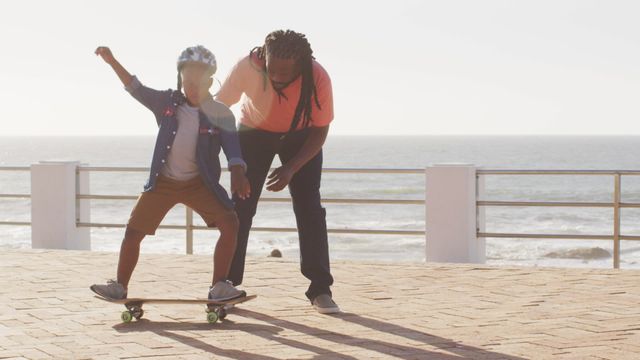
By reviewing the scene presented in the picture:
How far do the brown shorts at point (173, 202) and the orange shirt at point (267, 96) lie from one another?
0.63 meters

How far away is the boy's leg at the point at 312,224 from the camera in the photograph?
278 inches

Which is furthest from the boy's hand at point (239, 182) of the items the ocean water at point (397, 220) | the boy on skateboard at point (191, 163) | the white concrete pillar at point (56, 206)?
the white concrete pillar at point (56, 206)

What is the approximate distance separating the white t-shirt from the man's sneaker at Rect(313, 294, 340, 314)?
1.19 metres

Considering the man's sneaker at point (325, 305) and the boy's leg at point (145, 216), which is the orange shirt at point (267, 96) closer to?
the boy's leg at point (145, 216)

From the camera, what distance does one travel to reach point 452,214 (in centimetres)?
1093

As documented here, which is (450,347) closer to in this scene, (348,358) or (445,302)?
(348,358)

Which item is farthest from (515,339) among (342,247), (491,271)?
(342,247)

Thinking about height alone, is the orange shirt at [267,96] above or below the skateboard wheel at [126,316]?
above

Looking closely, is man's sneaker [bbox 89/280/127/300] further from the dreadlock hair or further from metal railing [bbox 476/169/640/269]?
metal railing [bbox 476/169/640/269]

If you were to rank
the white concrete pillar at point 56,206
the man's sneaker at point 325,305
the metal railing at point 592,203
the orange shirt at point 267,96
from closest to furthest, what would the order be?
the orange shirt at point 267,96, the man's sneaker at point 325,305, the metal railing at point 592,203, the white concrete pillar at point 56,206

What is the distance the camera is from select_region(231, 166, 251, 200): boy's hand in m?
6.29

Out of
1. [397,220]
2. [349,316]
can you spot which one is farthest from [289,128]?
[397,220]

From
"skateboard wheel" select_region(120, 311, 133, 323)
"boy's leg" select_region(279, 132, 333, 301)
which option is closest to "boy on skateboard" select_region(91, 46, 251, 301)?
"skateboard wheel" select_region(120, 311, 133, 323)

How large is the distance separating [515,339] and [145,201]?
2151 mm
